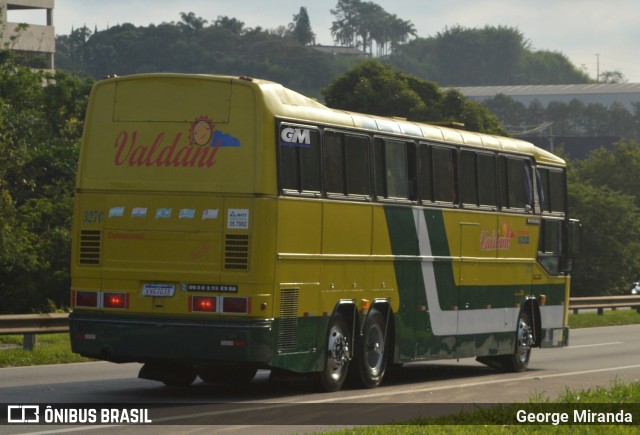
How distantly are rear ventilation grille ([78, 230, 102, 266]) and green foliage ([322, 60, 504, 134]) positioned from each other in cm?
4535

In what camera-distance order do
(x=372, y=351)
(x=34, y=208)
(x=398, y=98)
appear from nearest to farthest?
(x=372, y=351) → (x=34, y=208) → (x=398, y=98)

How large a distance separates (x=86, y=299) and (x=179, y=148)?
6.27 feet

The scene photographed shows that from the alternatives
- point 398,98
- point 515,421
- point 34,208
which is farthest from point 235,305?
point 398,98

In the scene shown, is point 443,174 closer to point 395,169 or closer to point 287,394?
point 395,169

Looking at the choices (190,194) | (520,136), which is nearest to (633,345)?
(190,194)

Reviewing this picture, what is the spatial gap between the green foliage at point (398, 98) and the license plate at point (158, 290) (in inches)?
1799

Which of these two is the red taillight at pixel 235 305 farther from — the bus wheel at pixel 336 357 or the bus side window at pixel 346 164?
the bus side window at pixel 346 164

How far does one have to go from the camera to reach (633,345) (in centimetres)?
3014

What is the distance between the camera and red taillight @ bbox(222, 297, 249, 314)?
15836 millimetres

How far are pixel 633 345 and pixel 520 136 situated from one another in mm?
162700

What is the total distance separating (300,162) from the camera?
16797 millimetres

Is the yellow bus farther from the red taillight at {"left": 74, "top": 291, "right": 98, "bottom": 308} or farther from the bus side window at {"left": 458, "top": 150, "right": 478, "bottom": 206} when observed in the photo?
the bus side window at {"left": 458, "top": 150, "right": 478, "bottom": 206}

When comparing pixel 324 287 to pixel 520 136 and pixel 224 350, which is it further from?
pixel 520 136

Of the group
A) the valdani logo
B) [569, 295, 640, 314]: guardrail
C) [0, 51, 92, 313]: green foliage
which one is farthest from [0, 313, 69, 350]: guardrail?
[569, 295, 640, 314]: guardrail
